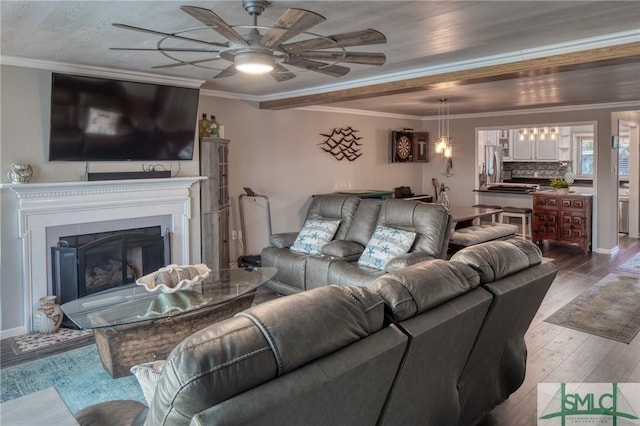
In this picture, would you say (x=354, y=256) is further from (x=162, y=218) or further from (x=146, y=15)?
(x=146, y=15)

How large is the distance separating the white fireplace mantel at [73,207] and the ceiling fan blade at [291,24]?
2.75 meters

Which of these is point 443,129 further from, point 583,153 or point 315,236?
point 315,236

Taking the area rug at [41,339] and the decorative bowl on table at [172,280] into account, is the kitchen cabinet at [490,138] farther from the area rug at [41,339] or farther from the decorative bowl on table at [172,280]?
the area rug at [41,339]

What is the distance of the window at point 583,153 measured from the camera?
9.69 m

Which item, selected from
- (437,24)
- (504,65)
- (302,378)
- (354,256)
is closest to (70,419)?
(302,378)

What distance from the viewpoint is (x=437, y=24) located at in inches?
116

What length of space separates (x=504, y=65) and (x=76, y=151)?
3798 millimetres

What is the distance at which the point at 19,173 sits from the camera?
3.86 meters

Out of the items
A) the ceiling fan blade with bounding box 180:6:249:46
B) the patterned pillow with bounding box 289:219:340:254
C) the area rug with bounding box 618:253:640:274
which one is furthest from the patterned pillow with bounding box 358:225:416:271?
the area rug with bounding box 618:253:640:274

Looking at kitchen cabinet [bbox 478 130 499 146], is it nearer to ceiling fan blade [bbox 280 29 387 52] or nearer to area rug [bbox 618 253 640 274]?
area rug [bbox 618 253 640 274]

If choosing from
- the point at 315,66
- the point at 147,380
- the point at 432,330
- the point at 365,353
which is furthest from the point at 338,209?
the point at 365,353

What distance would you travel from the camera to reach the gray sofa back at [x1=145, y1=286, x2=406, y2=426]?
3.70 ft

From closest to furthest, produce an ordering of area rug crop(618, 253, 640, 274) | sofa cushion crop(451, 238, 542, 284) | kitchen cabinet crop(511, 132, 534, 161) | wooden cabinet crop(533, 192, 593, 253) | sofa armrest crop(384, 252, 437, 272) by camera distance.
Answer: sofa cushion crop(451, 238, 542, 284)
sofa armrest crop(384, 252, 437, 272)
area rug crop(618, 253, 640, 274)
wooden cabinet crop(533, 192, 593, 253)
kitchen cabinet crop(511, 132, 534, 161)

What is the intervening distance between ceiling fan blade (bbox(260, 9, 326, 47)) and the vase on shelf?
3.17 m
